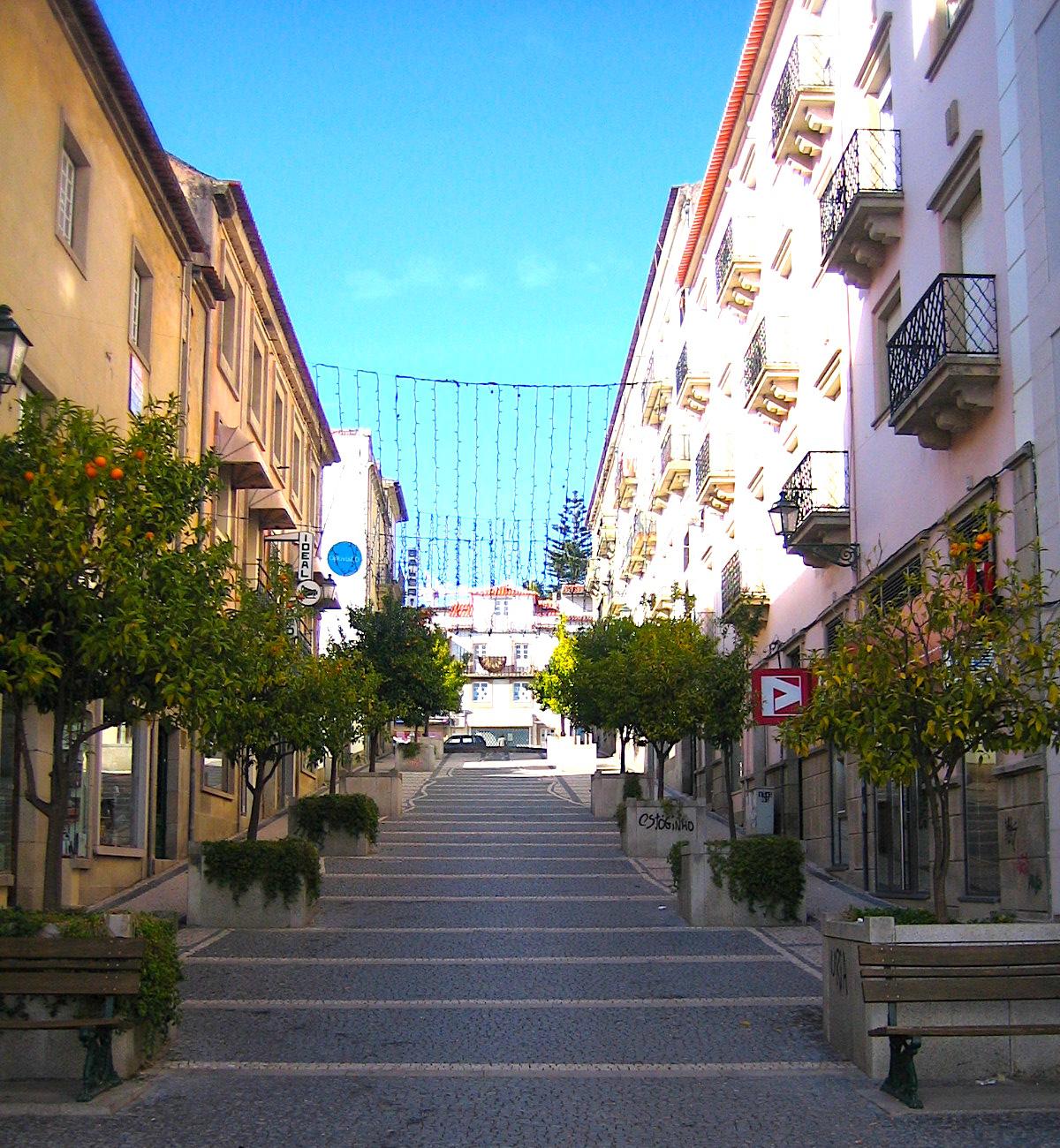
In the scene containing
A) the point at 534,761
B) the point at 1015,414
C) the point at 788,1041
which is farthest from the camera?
the point at 534,761

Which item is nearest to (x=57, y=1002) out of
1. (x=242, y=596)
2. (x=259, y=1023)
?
(x=259, y=1023)

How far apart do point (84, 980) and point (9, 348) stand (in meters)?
4.47

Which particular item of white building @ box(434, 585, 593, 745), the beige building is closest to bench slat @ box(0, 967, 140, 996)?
the beige building

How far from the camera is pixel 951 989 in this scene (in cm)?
912

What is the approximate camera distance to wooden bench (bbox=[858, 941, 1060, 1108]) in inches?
359

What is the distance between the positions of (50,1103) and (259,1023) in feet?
8.64

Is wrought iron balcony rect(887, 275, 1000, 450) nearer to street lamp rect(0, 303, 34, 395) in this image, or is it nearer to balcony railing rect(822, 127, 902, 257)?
balcony railing rect(822, 127, 902, 257)

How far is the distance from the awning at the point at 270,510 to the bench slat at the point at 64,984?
75.3 feet

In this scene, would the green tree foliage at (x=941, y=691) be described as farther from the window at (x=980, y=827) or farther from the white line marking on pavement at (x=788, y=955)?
the window at (x=980, y=827)

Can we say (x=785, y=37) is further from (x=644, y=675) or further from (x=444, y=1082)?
(x=444, y=1082)

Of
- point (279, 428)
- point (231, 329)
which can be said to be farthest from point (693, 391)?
point (231, 329)

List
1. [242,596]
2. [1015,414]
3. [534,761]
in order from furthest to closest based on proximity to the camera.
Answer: [534,761] → [242,596] → [1015,414]

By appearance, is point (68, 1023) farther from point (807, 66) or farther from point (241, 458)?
point (807, 66)

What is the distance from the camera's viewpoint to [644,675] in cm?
2570
